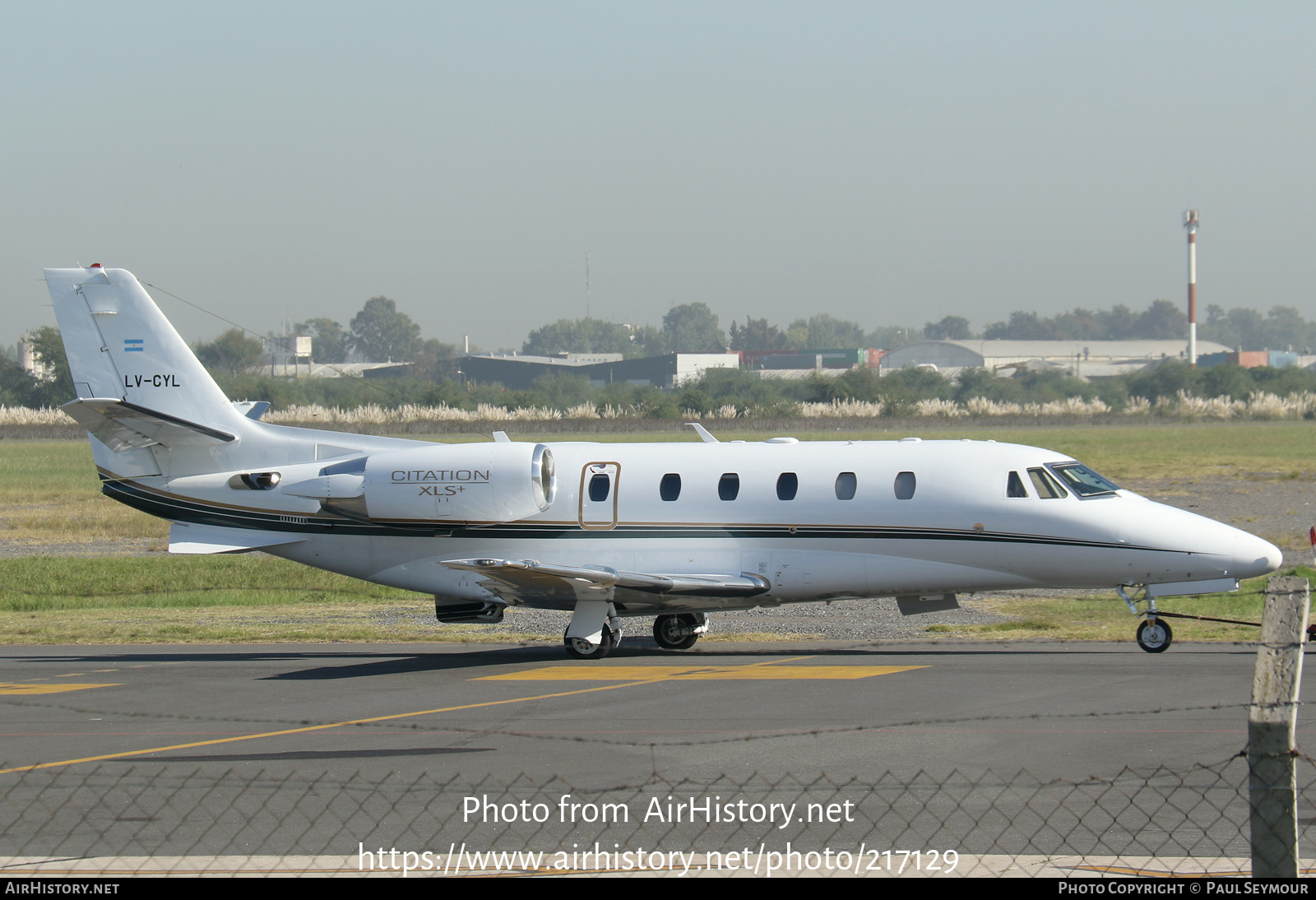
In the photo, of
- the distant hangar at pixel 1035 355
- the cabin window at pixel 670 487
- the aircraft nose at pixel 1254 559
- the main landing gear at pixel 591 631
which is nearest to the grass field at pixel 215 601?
the aircraft nose at pixel 1254 559

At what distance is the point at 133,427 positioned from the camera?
21297 mm

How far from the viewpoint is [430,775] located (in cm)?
1122

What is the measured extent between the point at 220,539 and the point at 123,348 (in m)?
3.52

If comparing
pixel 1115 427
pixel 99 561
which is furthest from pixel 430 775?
pixel 1115 427

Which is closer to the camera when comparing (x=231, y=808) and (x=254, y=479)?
(x=231, y=808)

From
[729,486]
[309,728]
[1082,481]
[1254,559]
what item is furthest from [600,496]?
[1254,559]

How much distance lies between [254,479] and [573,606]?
224 inches

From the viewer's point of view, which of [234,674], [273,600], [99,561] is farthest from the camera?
[99,561]

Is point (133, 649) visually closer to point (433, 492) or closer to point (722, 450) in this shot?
point (433, 492)

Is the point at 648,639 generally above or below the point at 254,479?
below

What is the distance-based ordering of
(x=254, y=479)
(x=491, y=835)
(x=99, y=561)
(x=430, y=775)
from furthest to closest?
1. (x=99, y=561)
2. (x=254, y=479)
3. (x=430, y=775)
4. (x=491, y=835)

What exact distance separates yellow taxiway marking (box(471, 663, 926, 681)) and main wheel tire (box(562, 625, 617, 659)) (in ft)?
2.94

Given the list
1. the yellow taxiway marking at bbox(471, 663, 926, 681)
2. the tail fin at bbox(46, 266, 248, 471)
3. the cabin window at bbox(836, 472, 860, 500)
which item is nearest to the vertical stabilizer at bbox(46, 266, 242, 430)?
the tail fin at bbox(46, 266, 248, 471)

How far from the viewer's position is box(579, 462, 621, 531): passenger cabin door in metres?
20.0
